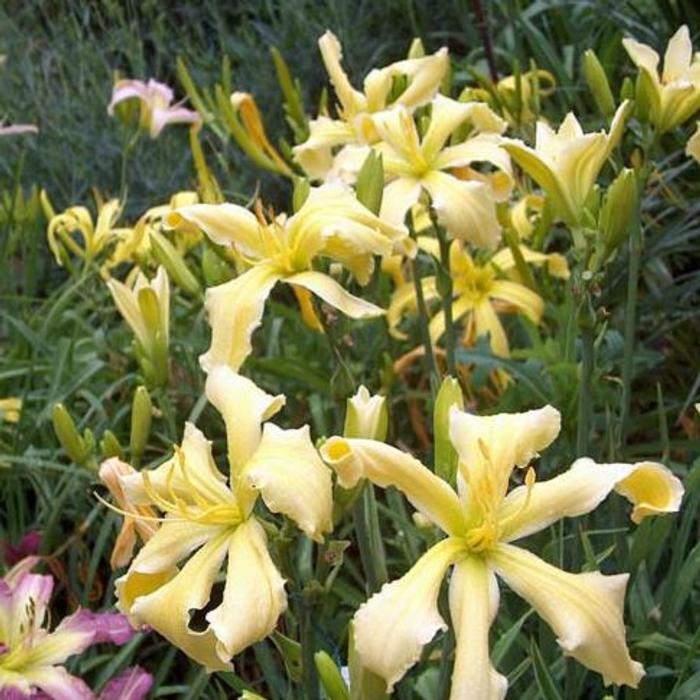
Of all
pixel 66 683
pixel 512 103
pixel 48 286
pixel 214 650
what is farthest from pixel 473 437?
pixel 48 286

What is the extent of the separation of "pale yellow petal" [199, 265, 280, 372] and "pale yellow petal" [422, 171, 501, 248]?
234 millimetres

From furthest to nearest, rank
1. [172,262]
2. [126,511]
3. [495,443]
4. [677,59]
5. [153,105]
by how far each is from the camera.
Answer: [153,105]
[172,262]
[677,59]
[126,511]
[495,443]

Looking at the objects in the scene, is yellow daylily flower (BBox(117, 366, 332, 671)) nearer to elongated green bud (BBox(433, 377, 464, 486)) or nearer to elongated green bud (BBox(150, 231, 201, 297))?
elongated green bud (BBox(433, 377, 464, 486))

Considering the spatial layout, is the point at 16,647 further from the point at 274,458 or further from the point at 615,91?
the point at 615,91

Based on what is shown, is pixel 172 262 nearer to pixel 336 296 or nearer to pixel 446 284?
A: pixel 446 284

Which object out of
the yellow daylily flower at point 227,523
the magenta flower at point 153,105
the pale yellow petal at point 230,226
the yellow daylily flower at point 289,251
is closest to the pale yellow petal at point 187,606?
the yellow daylily flower at point 227,523

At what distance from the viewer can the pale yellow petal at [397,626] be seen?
0.87 m

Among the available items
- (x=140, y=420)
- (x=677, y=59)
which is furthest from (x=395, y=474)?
(x=677, y=59)

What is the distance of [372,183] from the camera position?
50.3 inches

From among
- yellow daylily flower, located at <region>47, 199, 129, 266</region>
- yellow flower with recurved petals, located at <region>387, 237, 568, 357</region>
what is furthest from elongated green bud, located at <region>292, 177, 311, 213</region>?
yellow daylily flower, located at <region>47, 199, 129, 266</region>

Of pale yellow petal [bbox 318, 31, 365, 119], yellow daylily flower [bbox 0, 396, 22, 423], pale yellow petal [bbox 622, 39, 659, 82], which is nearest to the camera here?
pale yellow petal [bbox 622, 39, 659, 82]

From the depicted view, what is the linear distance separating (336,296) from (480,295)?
749mm

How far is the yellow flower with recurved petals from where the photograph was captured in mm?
1860

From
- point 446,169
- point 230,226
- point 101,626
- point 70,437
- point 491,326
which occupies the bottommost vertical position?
point 491,326
